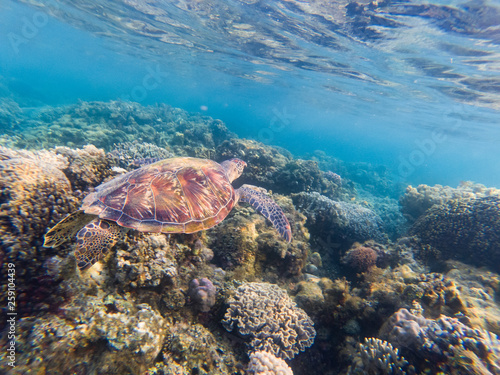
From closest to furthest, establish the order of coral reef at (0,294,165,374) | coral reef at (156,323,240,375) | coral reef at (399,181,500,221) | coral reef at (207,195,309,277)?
coral reef at (0,294,165,374) < coral reef at (156,323,240,375) < coral reef at (207,195,309,277) < coral reef at (399,181,500,221)

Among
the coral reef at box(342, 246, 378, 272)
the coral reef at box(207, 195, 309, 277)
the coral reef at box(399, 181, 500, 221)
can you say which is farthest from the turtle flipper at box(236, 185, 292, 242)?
the coral reef at box(399, 181, 500, 221)

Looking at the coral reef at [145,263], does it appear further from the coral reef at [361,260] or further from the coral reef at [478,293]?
the coral reef at [478,293]

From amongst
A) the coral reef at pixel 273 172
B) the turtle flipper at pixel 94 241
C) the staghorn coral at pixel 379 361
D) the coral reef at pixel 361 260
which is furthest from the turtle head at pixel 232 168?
the staghorn coral at pixel 379 361

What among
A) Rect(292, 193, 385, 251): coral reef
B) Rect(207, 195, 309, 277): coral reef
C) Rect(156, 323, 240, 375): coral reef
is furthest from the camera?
Rect(292, 193, 385, 251): coral reef

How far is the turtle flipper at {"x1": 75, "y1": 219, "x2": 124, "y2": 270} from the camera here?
272 centimetres

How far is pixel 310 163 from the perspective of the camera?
11.9 m

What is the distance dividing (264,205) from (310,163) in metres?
7.60

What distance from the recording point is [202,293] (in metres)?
3.38

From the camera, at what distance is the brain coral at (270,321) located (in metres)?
3.41

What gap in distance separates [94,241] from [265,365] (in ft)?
9.75

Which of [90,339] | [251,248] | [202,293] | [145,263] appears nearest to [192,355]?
[202,293]

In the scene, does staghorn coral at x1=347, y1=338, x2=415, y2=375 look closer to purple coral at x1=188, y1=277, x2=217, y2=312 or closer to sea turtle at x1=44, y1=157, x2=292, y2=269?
sea turtle at x1=44, y1=157, x2=292, y2=269

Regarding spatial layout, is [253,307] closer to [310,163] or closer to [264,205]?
[264,205]

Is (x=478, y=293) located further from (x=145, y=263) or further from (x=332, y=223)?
(x=145, y=263)
